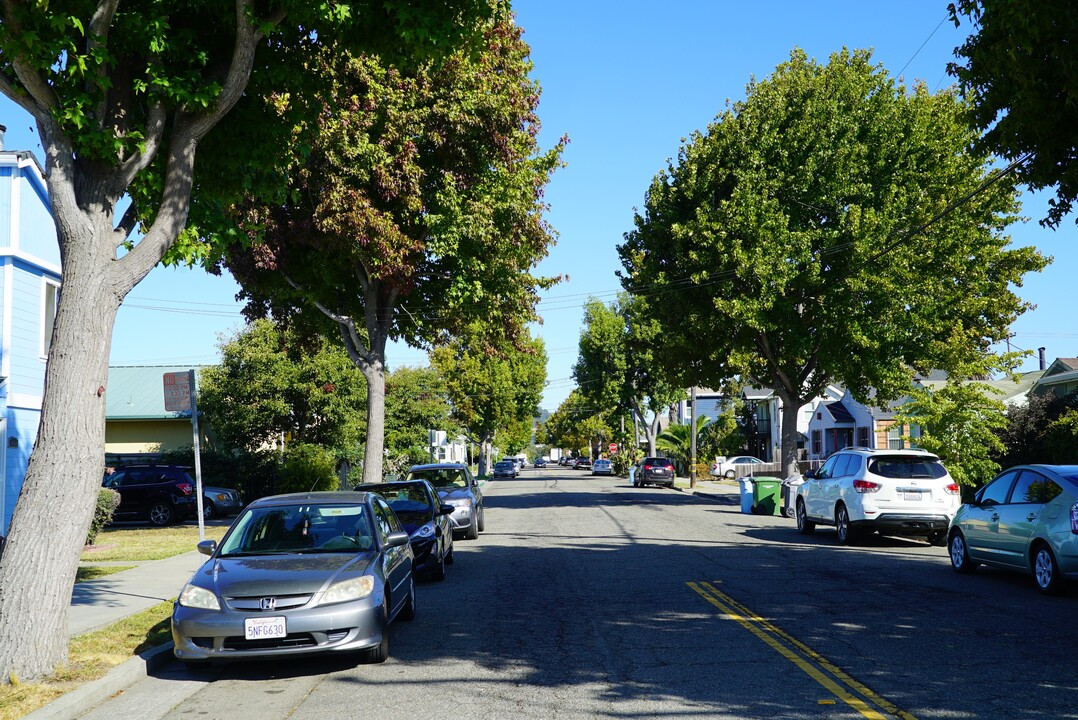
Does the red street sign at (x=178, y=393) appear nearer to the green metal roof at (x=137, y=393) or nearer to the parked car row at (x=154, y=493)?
the parked car row at (x=154, y=493)

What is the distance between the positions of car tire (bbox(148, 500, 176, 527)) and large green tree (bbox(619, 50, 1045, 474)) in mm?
16527

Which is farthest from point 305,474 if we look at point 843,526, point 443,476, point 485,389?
point 485,389

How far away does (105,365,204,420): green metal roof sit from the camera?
36.7 meters

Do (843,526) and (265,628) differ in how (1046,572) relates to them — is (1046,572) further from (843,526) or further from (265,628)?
(265,628)

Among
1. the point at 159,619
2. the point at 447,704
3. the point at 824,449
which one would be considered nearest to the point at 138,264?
the point at 159,619

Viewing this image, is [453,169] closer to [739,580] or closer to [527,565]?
[527,565]

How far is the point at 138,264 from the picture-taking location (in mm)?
8539

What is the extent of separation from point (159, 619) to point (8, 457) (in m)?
10.4

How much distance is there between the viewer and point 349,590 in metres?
8.02

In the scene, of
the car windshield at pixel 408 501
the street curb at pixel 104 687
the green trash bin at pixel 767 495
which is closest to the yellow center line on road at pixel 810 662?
the car windshield at pixel 408 501

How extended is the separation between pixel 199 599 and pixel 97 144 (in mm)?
3889

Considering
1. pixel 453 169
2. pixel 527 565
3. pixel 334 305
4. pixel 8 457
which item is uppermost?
pixel 453 169

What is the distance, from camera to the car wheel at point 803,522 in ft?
68.1

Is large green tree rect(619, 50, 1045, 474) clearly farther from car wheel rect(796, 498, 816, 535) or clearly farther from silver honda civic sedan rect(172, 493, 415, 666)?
silver honda civic sedan rect(172, 493, 415, 666)
